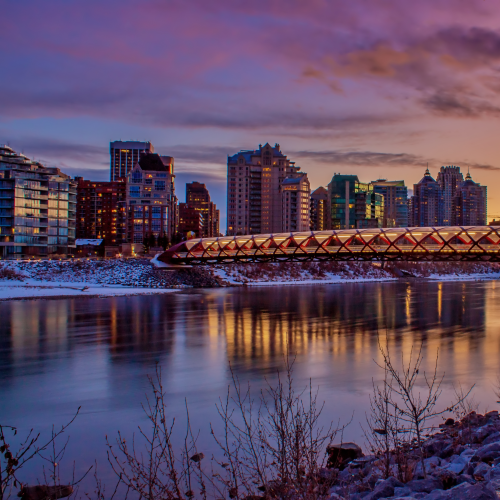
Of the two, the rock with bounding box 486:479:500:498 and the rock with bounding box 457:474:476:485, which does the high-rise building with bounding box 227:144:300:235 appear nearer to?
the rock with bounding box 457:474:476:485

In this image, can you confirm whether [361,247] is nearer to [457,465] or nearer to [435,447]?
[435,447]

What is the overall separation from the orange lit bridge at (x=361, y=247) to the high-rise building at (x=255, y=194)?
9889 cm

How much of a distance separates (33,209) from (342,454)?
116 meters

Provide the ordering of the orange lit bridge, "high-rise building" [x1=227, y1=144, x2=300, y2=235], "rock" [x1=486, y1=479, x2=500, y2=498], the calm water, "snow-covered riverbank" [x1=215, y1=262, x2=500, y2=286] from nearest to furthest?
"rock" [x1=486, y1=479, x2=500, y2=498] < the calm water < the orange lit bridge < "snow-covered riverbank" [x1=215, y1=262, x2=500, y2=286] < "high-rise building" [x1=227, y1=144, x2=300, y2=235]

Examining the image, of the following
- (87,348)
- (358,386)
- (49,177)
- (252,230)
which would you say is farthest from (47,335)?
(252,230)

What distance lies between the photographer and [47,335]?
33219 mm

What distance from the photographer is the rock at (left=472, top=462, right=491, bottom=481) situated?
30.6ft

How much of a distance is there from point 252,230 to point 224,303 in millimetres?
130921

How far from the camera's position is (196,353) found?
27.2 m

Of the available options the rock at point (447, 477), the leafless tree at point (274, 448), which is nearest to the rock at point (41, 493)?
the leafless tree at point (274, 448)

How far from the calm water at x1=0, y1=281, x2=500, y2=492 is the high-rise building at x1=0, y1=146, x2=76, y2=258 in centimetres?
6559

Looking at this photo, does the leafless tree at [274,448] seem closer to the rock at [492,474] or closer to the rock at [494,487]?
the rock at [494,487]

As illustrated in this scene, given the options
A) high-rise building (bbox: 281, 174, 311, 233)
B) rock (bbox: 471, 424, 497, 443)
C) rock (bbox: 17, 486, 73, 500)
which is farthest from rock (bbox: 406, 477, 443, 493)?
high-rise building (bbox: 281, 174, 311, 233)

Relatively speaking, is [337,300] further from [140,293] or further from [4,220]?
[4,220]
